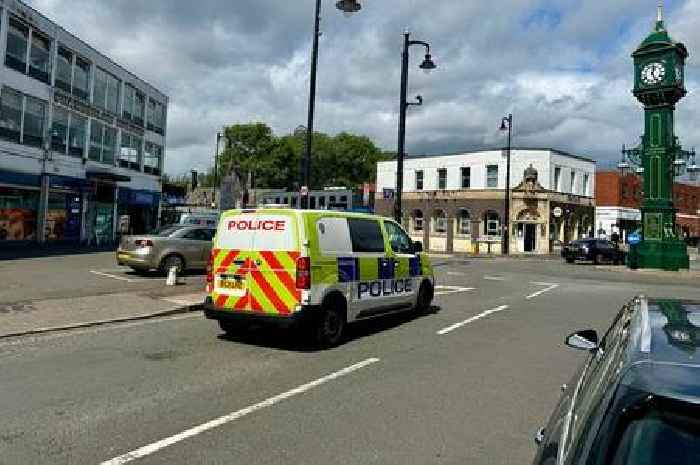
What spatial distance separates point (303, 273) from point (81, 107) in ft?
92.2

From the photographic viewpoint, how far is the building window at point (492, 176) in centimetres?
5133

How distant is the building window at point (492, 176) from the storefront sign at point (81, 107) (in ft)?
95.3

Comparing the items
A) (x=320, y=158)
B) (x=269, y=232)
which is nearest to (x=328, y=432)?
(x=269, y=232)

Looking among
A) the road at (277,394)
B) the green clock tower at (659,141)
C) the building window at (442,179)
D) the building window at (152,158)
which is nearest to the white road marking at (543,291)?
the road at (277,394)

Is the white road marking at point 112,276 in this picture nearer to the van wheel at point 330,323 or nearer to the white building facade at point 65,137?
the van wheel at point 330,323

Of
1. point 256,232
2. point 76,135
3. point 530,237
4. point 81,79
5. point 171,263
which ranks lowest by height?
point 171,263

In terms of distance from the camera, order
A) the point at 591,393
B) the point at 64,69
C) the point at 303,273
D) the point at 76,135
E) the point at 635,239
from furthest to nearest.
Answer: the point at 635,239
the point at 76,135
the point at 64,69
the point at 303,273
the point at 591,393

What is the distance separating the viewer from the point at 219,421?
17.9 feet

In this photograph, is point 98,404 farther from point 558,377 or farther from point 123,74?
point 123,74

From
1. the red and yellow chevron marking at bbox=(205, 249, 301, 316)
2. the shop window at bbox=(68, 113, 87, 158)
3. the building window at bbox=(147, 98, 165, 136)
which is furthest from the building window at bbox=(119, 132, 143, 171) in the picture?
the red and yellow chevron marking at bbox=(205, 249, 301, 316)

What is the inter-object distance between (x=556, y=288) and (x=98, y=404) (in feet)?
51.6

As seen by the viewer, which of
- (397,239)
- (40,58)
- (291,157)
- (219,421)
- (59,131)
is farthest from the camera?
(291,157)

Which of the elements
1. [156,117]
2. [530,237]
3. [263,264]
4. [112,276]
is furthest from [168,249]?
[530,237]

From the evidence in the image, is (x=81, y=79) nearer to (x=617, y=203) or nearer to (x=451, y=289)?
(x=451, y=289)
